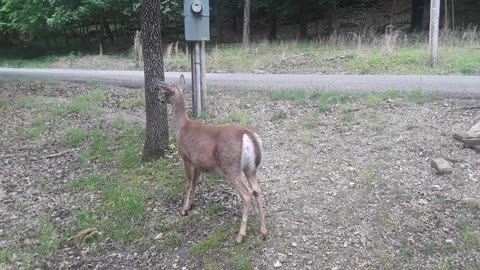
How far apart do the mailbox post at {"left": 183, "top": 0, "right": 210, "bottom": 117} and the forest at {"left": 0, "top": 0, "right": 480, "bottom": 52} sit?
16.3 meters

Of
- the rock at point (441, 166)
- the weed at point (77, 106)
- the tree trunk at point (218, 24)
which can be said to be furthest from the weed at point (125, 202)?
the tree trunk at point (218, 24)

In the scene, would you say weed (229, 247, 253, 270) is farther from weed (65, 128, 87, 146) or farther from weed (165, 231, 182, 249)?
weed (65, 128, 87, 146)

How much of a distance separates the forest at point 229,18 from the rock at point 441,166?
18.3m

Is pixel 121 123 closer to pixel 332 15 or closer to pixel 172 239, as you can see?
pixel 172 239

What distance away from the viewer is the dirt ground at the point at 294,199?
4879mm

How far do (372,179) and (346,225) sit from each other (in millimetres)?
912

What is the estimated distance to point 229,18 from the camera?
31.1m

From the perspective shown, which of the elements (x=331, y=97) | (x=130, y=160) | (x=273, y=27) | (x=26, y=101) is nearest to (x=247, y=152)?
(x=130, y=160)

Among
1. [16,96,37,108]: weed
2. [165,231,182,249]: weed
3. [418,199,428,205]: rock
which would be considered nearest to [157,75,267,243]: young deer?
[165,231,182,249]: weed

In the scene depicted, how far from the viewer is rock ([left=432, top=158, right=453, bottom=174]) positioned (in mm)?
5699

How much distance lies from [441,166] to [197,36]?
4.46 meters

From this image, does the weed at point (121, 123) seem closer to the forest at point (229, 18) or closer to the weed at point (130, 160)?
the weed at point (130, 160)

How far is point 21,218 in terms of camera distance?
6.23 metres

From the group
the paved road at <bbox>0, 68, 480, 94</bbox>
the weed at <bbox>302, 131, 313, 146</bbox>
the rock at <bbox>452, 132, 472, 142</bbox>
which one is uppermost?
the paved road at <bbox>0, 68, 480, 94</bbox>
